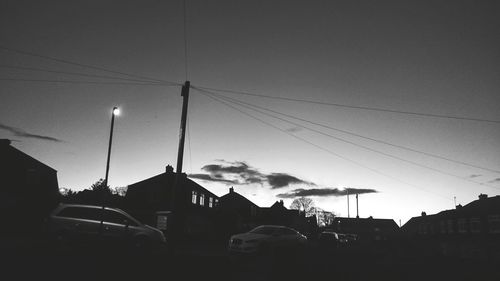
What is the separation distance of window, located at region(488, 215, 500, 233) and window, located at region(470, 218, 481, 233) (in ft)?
8.01

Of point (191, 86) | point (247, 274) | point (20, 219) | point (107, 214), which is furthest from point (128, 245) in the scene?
point (20, 219)

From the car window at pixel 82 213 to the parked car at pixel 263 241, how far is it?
6.11m

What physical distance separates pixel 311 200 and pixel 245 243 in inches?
4965

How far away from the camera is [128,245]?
14.4 meters

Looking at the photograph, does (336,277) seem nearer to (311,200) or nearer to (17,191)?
(17,191)

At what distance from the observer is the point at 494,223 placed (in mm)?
51969

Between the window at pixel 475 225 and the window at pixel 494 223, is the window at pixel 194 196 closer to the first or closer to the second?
the window at pixel 494 223

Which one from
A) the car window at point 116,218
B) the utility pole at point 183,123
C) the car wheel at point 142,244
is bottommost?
the car wheel at point 142,244

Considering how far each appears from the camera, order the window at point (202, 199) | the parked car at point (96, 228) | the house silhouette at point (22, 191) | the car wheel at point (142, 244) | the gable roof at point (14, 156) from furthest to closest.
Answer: the window at point (202, 199)
the gable roof at point (14, 156)
the house silhouette at point (22, 191)
the car wheel at point (142, 244)
the parked car at point (96, 228)

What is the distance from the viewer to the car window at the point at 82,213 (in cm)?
1372

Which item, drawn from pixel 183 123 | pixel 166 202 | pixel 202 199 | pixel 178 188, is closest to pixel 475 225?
pixel 202 199

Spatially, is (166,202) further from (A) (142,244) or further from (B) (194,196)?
(A) (142,244)

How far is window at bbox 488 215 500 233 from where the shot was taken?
51.4 metres

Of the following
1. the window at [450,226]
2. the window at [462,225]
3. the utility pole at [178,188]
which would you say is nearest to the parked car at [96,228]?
the utility pole at [178,188]
